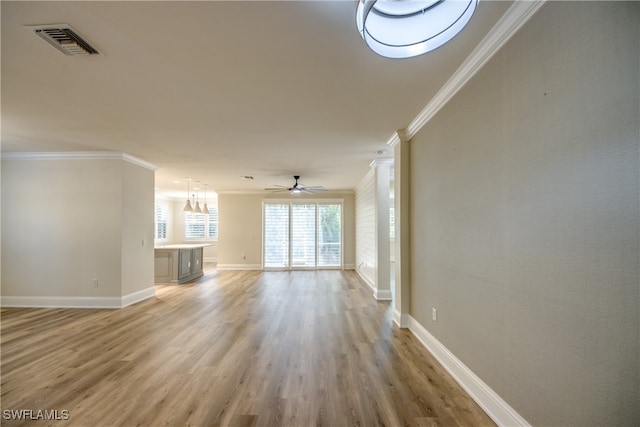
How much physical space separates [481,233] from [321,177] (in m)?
5.00

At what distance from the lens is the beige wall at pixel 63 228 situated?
4582 millimetres

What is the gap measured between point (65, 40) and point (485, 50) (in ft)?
9.29

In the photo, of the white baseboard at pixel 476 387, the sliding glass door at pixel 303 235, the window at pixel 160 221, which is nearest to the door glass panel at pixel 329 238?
the sliding glass door at pixel 303 235

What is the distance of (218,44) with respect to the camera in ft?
6.02

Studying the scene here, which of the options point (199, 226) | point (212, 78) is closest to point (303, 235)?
point (199, 226)

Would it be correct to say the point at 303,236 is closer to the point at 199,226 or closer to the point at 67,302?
the point at 199,226

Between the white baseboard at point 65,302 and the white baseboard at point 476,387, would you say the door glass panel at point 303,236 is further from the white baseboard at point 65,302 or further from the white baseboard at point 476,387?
the white baseboard at point 476,387

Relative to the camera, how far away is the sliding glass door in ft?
28.7

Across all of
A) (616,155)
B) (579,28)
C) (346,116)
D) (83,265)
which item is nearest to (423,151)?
(346,116)

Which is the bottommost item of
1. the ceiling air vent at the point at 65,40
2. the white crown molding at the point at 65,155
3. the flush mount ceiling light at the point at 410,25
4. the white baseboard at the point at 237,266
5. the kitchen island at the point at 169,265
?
the white baseboard at the point at 237,266

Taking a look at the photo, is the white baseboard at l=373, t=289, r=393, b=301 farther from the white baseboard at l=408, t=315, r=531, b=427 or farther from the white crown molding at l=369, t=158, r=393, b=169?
the white crown molding at l=369, t=158, r=393, b=169

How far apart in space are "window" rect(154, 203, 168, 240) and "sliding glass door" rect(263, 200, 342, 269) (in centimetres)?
432

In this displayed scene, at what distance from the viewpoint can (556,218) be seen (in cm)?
138

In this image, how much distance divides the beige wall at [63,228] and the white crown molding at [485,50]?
16.2 feet
